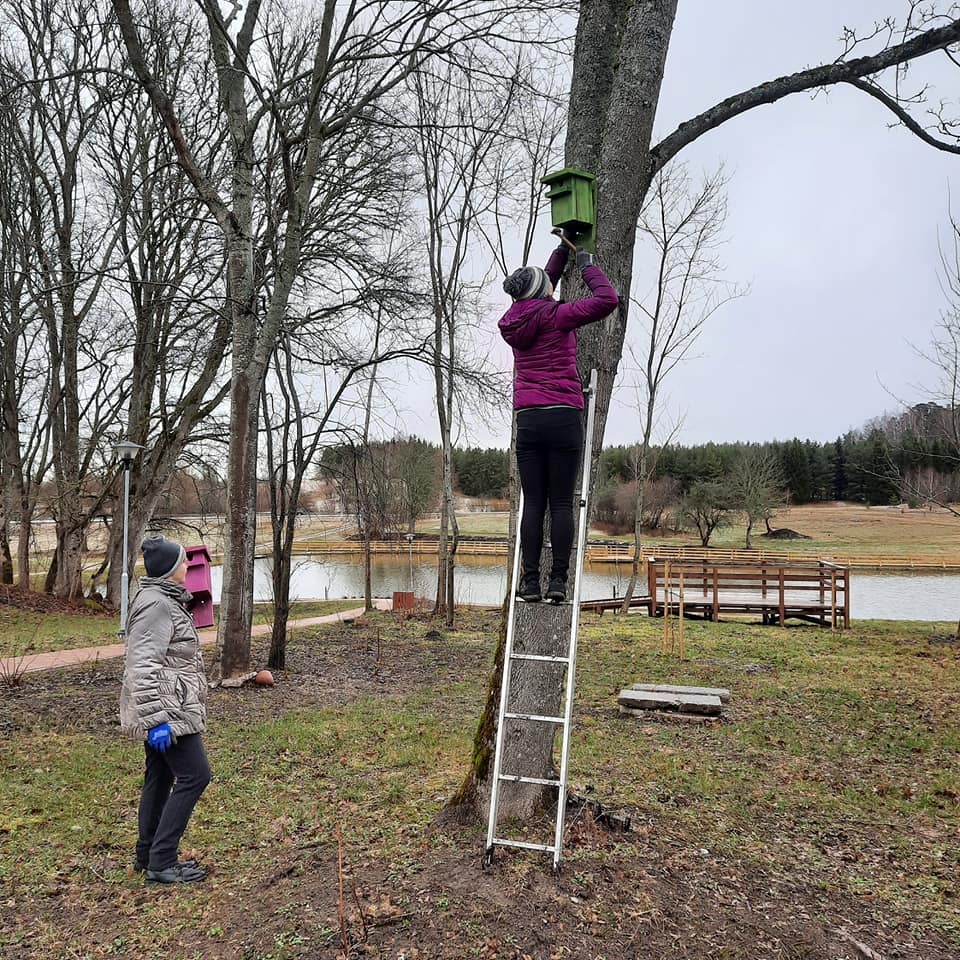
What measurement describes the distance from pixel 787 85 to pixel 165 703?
15.4 ft

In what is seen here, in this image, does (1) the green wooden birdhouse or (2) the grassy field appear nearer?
(1) the green wooden birdhouse

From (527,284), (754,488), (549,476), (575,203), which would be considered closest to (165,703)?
(549,476)

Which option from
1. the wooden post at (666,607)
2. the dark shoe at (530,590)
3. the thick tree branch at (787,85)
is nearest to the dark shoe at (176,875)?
the dark shoe at (530,590)

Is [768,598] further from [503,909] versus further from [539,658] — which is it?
[503,909]

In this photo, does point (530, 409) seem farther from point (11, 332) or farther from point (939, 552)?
point (939, 552)

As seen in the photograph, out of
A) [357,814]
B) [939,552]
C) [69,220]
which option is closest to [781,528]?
[939,552]

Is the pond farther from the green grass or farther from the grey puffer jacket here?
the grey puffer jacket

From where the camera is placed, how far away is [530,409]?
12.3ft

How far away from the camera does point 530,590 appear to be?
3.76 m

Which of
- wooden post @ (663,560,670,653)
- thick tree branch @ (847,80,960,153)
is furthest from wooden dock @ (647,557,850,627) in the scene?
thick tree branch @ (847,80,960,153)

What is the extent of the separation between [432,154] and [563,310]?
14765 millimetres

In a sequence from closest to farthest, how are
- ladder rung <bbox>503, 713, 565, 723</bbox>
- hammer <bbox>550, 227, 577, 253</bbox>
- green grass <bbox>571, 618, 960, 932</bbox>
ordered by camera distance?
ladder rung <bbox>503, 713, 565, 723</bbox>
hammer <bbox>550, 227, 577, 253</bbox>
green grass <bbox>571, 618, 960, 932</bbox>

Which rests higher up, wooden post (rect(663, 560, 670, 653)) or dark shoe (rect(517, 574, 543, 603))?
dark shoe (rect(517, 574, 543, 603))

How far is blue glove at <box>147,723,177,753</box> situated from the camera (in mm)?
3512
